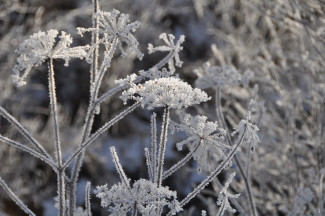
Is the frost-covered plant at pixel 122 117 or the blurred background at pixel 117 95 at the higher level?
the frost-covered plant at pixel 122 117

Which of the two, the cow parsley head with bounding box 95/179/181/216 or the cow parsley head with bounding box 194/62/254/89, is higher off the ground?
the cow parsley head with bounding box 95/179/181/216

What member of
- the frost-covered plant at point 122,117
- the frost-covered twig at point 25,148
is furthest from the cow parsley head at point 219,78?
the frost-covered twig at point 25,148

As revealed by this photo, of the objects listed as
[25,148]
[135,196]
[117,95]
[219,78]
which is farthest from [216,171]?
[117,95]

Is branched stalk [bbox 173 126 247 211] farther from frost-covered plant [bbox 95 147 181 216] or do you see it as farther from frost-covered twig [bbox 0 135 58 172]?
frost-covered twig [bbox 0 135 58 172]

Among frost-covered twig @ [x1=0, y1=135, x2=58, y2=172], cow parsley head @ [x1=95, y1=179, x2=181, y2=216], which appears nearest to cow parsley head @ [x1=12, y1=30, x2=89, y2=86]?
frost-covered twig @ [x1=0, y1=135, x2=58, y2=172]

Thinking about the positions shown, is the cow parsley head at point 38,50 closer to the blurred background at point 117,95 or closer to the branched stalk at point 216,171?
the branched stalk at point 216,171

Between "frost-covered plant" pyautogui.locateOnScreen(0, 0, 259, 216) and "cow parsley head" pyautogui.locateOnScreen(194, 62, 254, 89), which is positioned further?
"cow parsley head" pyautogui.locateOnScreen(194, 62, 254, 89)

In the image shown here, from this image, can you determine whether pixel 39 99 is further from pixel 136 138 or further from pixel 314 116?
pixel 314 116

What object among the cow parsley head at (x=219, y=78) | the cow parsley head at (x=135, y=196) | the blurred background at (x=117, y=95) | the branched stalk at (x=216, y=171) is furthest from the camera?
the blurred background at (x=117, y=95)

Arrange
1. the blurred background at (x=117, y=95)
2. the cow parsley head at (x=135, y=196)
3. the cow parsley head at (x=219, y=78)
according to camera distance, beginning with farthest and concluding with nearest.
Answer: the blurred background at (x=117, y=95) → the cow parsley head at (x=219, y=78) → the cow parsley head at (x=135, y=196)
